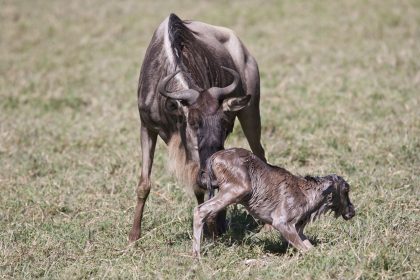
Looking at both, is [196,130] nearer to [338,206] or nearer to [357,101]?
[338,206]

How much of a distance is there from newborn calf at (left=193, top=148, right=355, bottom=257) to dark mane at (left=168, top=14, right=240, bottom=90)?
78 centimetres

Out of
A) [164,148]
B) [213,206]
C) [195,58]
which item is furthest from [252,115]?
[213,206]

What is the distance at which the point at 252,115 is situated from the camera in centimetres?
717

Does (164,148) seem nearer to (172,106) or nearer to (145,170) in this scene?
(145,170)

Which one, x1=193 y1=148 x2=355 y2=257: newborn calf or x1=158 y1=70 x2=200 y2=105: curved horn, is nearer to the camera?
x1=193 y1=148 x2=355 y2=257: newborn calf

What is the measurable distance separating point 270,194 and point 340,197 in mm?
542

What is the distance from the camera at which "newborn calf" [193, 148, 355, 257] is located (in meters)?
5.23

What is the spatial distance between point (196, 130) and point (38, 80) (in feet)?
22.8

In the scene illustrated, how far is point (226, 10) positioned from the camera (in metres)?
15.6

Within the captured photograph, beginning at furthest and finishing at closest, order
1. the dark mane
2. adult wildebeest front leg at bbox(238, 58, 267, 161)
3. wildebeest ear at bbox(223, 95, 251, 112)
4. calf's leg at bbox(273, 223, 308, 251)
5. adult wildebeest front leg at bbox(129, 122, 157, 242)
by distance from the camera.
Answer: adult wildebeest front leg at bbox(238, 58, 267, 161) < adult wildebeest front leg at bbox(129, 122, 157, 242) < the dark mane < wildebeest ear at bbox(223, 95, 251, 112) < calf's leg at bbox(273, 223, 308, 251)

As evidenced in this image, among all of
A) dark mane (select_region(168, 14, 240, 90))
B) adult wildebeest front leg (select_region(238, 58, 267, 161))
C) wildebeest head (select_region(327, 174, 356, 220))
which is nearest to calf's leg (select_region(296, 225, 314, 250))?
wildebeest head (select_region(327, 174, 356, 220))

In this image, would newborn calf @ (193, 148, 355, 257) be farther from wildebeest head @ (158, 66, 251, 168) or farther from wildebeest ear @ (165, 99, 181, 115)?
wildebeest ear @ (165, 99, 181, 115)

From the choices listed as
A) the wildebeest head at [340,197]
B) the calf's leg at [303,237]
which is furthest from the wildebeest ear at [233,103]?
the calf's leg at [303,237]

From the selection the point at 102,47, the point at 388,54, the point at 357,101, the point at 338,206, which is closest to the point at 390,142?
the point at 357,101
